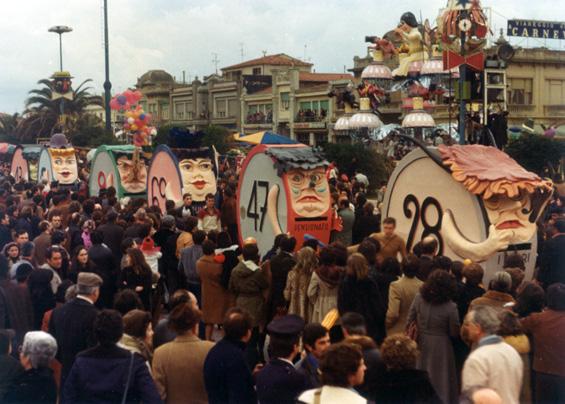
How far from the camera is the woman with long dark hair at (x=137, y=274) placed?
8.27 meters

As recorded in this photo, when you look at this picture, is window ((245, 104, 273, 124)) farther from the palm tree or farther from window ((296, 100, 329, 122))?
the palm tree

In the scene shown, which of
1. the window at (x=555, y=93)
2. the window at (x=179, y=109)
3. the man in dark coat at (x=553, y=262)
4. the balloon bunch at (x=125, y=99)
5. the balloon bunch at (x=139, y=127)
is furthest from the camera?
the window at (x=179, y=109)

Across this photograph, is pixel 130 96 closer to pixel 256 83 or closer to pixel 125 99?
pixel 125 99

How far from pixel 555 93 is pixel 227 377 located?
4190 centimetres

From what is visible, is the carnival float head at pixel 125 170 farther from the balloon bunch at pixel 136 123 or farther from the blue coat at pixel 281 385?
the blue coat at pixel 281 385

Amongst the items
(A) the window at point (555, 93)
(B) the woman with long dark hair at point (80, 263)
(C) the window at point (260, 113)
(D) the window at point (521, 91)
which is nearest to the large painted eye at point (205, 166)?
(B) the woman with long dark hair at point (80, 263)

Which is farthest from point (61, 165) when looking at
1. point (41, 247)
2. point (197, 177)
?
point (41, 247)

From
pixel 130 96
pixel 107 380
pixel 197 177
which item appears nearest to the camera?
pixel 107 380

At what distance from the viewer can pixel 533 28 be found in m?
44.4

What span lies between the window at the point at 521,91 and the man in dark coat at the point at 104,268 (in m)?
36.5

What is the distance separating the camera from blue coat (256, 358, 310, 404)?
15.8 feet

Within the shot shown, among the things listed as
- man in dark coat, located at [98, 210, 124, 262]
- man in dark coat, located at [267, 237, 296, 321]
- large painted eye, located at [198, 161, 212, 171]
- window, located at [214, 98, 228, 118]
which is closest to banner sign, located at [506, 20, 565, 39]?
window, located at [214, 98, 228, 118]

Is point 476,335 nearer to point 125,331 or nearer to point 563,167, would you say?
point 125,331

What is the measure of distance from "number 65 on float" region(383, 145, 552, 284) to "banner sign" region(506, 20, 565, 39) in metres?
35.8
